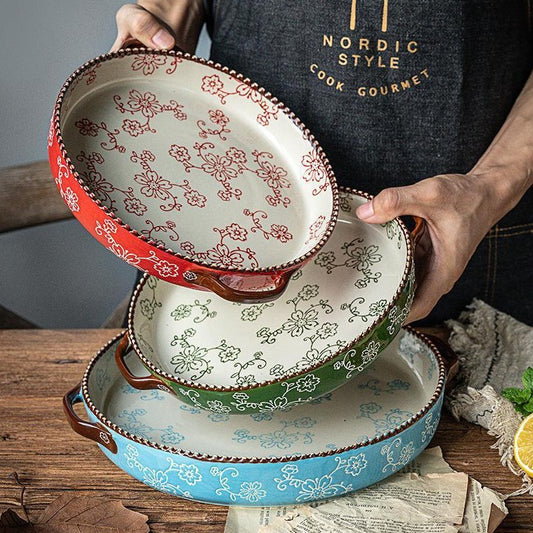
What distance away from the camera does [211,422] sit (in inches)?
35.4

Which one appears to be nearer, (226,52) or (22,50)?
(226,52)

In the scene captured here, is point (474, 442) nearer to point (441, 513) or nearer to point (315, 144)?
point (441, 513)

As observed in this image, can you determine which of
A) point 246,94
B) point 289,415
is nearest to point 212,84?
point 246,94

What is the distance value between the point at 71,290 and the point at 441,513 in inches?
47.2

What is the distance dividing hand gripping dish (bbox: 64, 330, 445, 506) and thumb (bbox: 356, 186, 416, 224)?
20cm

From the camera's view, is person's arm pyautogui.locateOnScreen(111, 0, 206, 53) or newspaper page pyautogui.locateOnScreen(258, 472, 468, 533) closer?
newspaper page pyautogui.locateOnScreen(258, 472, 468, 533)

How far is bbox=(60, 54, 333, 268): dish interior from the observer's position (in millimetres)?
758

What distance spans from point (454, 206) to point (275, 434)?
1.07 ft

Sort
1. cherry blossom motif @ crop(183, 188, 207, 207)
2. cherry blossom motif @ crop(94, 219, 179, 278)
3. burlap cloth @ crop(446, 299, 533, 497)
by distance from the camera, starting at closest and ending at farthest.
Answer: cherry blossom motif @ crop(94, 219, 179, 278), cherry blossom motif @ crop(183, 188, 207, 207), burlap cloth @ crop(446, 299, 533, 497)

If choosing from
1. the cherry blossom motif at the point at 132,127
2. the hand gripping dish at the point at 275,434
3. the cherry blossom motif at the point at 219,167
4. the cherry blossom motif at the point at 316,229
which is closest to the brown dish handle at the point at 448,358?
the hand gripping dish at the point at 275,434

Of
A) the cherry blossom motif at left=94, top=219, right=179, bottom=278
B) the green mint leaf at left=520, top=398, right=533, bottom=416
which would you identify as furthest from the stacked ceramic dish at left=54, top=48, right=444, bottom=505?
the green mint leaf at left=520, top=398, right=533, bottom=416

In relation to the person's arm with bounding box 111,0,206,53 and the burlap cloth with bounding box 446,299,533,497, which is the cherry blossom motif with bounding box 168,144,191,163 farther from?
the burlap cloth with bounding box 446,299,533,497

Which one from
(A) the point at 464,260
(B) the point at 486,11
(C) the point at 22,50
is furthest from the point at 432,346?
(C) the point at 22,50

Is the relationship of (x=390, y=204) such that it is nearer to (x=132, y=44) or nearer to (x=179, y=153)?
(x=179, y=153)
